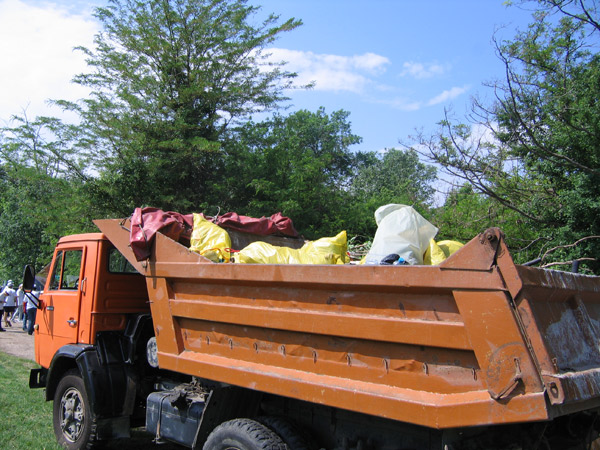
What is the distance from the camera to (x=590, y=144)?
8.69 m

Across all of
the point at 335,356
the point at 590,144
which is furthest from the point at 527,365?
the point at 590,144

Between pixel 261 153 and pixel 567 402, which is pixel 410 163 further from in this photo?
pixel 567 402

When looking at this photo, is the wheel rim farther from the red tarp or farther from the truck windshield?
the red tarp

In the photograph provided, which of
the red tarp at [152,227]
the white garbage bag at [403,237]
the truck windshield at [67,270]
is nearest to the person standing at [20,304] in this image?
the truck windshield at [67,270]

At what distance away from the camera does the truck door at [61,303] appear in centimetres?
534

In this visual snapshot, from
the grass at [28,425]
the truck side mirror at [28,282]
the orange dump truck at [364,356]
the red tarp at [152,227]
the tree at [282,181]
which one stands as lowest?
the grass at [28,425]

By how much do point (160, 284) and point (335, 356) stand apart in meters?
1.77

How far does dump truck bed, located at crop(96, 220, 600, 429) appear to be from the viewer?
2457 millimetres

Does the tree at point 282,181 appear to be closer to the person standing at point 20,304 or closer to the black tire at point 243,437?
the black tire at point 243,437

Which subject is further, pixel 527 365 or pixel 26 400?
pixel 26 400

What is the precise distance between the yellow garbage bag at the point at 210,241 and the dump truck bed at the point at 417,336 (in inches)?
13.9

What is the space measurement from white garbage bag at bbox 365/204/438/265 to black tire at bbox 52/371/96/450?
3.18 meters

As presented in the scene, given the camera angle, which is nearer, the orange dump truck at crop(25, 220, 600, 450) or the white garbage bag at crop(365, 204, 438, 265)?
the orange dump truck at crop(25, 220, 600, 450)

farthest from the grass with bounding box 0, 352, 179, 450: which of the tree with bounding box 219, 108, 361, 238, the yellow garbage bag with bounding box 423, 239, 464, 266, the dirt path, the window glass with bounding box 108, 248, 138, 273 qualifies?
the tree with bounding box 219, 108, 361, 238
